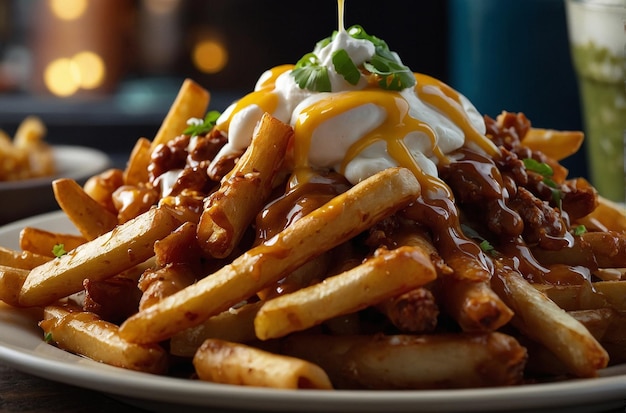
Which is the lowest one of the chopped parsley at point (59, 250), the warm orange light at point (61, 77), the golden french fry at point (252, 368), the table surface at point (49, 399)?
the warm orange light at point (61, 77)

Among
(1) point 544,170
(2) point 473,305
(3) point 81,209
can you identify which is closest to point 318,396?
(2) point 473,305

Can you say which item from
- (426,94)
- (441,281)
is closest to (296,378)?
(441,281)

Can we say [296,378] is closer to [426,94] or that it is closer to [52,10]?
[426,94]

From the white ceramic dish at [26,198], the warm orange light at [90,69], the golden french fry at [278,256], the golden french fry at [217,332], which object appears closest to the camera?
the golden french fry at [278,256]

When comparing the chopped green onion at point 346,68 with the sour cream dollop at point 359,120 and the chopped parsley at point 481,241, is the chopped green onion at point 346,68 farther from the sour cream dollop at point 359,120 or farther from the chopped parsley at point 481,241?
the chopped parsley at point 481,241

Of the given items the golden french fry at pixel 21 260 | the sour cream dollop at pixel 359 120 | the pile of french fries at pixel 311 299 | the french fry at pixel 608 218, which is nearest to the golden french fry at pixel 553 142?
the french fry at pixel 608 218

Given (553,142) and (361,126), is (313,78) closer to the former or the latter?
(361,126)

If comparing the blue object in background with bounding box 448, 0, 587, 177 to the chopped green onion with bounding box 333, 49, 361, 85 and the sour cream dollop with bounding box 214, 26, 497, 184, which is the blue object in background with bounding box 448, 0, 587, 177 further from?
the chopped green onion with bounding box 333, 49, 361, 85
